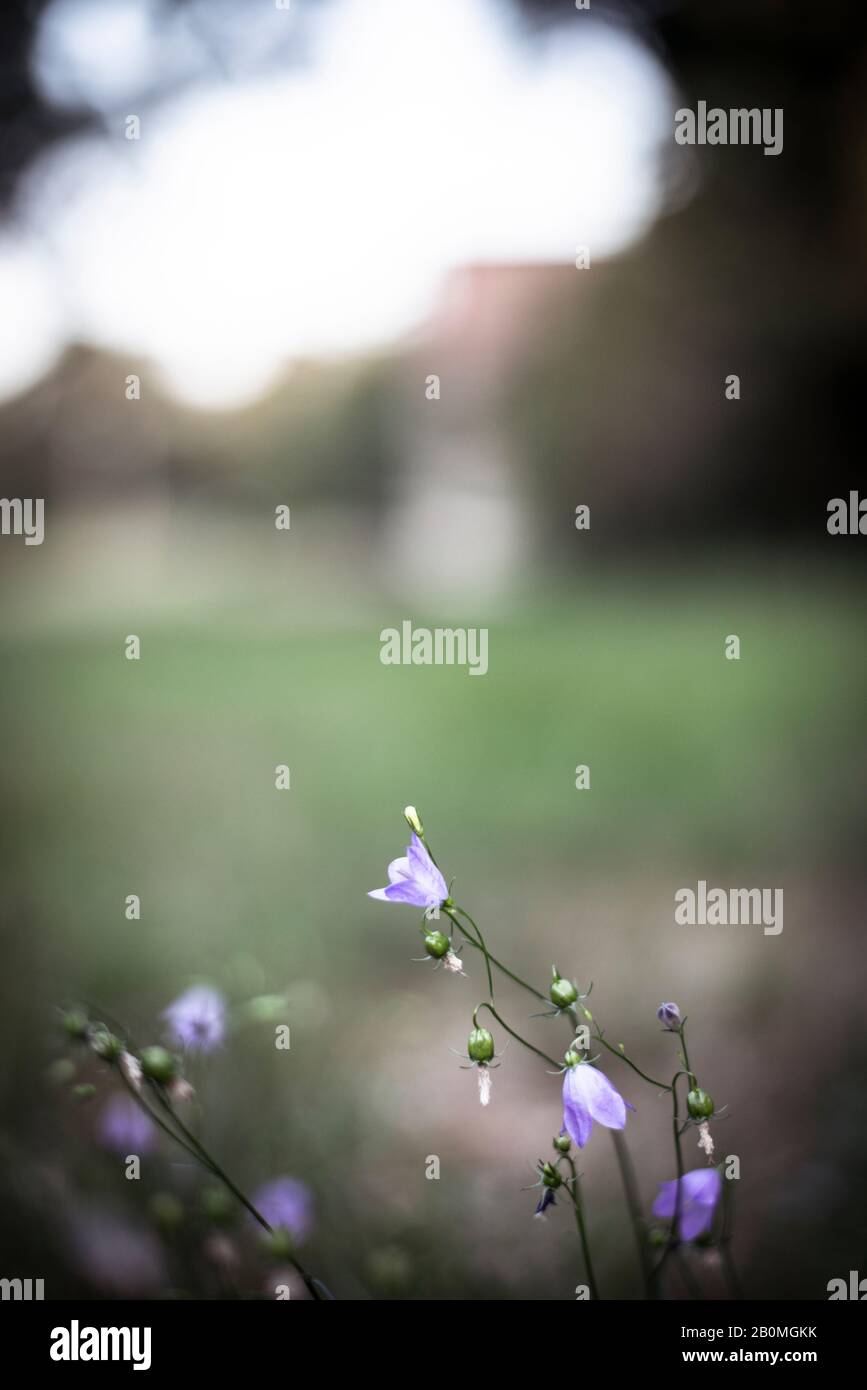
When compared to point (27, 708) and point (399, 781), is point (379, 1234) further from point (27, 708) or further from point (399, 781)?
point (27, 708)

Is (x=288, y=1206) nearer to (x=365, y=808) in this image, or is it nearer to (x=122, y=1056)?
(x=122, y=1056)

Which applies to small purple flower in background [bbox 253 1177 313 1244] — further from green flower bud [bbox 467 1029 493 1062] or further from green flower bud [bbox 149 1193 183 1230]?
green flower bud [bbox 467 1029 493 1062]

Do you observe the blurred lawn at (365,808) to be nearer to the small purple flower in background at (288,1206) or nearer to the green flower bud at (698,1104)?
the small purple flower in background at (288,1206)

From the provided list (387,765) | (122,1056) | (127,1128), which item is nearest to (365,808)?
(387,765)
